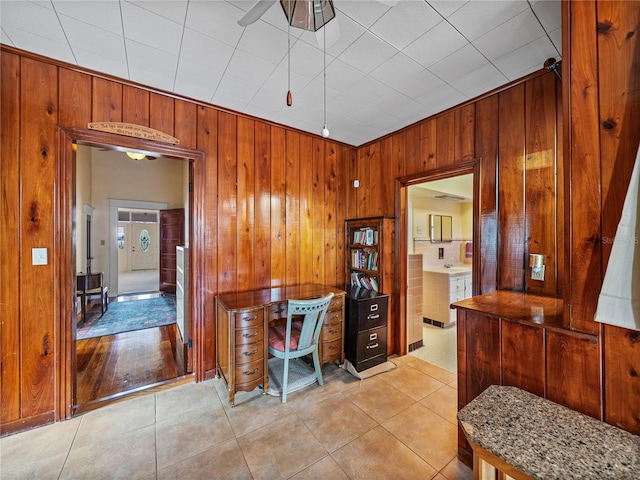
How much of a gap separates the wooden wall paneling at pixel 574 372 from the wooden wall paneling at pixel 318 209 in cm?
245

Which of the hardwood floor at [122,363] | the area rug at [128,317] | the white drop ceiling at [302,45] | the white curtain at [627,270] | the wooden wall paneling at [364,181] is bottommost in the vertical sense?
the hardwood floor at [122,363]

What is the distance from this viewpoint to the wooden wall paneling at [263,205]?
2.91 m

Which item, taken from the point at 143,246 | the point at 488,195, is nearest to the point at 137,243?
the point at 143,246

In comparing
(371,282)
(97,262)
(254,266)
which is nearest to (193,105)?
(254,266)

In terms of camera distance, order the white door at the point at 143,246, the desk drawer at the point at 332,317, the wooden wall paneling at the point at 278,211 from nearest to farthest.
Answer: the desk drawer at the point at 332,317 → the wooden wall paneling at the point at 278,211 → the white door at the point at 143,246

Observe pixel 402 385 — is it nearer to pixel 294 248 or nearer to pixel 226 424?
pixel 226 424

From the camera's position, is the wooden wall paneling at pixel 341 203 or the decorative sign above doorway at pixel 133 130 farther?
the wooden wall paneling at pixel 341 203

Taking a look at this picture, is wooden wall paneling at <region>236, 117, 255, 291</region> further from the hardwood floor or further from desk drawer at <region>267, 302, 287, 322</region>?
the hardwood floor

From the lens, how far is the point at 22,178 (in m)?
1.86

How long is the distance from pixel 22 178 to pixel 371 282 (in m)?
3.38

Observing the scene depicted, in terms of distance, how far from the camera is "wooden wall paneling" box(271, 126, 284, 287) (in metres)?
3.03

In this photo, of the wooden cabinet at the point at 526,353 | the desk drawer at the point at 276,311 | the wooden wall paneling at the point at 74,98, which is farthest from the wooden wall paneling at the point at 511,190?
the wooden wall paneling at the point at 74,98

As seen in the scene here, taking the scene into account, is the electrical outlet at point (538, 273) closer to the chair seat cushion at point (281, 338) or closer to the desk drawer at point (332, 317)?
the desk drawer at point (332, 317)

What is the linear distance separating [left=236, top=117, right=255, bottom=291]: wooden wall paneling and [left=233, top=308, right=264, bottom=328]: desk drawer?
68 cm
